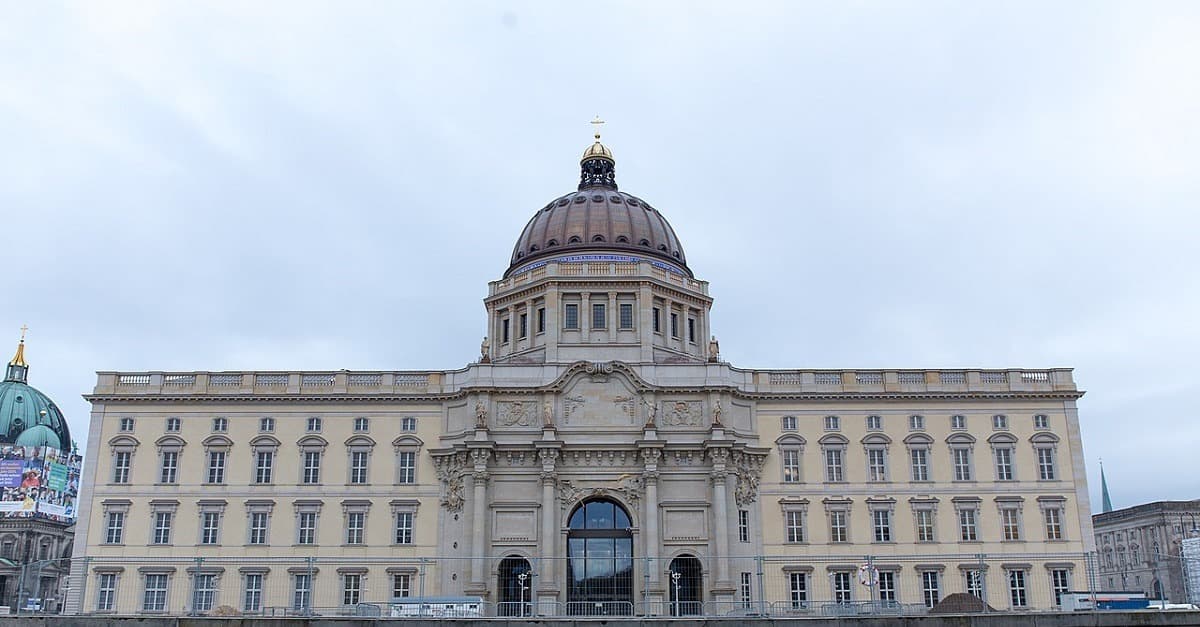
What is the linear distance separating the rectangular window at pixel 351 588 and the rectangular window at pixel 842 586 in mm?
29479

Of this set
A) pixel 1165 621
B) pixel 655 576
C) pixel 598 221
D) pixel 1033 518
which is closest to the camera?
pixel 1165 621

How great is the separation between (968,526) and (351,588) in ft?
128

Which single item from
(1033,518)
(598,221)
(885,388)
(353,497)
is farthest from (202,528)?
(1033,518)

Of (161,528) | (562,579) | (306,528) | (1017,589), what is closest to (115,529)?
(161,528)

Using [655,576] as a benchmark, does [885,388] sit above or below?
Answer: above

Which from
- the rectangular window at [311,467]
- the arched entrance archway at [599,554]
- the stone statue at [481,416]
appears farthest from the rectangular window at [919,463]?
the rectangular window at [311,467]

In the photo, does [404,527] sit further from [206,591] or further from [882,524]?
[882,524]

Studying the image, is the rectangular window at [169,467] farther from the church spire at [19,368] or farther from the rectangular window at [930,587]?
the church spire at [19,368]

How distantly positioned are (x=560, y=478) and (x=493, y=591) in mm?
7935

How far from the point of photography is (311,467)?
2576 inches

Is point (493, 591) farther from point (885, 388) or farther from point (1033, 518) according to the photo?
point (1033, 518)

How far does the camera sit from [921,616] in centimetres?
3094

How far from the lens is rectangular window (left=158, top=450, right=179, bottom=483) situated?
65125mm

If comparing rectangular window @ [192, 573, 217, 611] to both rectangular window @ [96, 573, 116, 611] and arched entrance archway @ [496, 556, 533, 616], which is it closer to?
rectangular window @ [96, 573, 116, 611]
